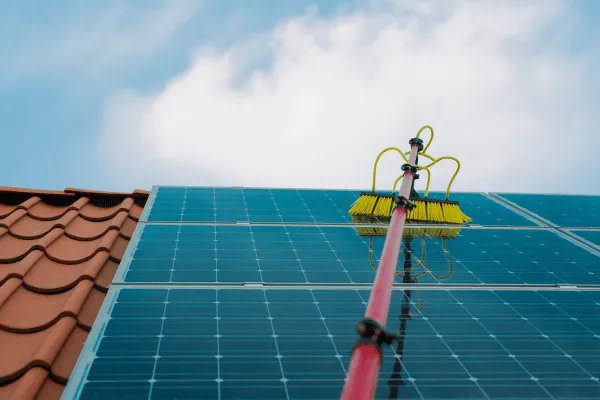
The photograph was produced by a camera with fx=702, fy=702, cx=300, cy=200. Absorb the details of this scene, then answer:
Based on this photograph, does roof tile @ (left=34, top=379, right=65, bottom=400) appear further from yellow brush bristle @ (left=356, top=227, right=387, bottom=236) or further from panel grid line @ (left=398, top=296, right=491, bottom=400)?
yellow brush bristle @ (left=356, top=227, right=387, bottom=236)

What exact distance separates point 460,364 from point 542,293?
2140mm

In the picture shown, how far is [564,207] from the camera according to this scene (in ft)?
38.4

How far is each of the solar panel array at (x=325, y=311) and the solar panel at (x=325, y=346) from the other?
0.05 ft

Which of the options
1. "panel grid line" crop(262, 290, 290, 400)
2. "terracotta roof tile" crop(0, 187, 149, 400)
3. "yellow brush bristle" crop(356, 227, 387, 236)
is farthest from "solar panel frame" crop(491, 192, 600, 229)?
"terracotta roof tile" crop(0, 187, 149, 400)

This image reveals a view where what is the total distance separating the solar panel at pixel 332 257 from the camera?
7.50 meters

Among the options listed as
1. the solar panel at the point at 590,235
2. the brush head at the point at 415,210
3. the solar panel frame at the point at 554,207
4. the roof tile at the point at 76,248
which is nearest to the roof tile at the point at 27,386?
the roof tile at the point at 76,248

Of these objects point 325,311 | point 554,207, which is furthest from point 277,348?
point 554,207

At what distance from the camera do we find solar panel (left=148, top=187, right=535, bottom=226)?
32.2 feet

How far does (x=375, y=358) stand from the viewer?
2.88m

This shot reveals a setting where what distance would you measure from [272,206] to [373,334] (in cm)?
771

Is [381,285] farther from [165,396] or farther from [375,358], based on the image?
[165,396]

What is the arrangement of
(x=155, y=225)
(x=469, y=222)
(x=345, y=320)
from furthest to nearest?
(x=469, y=222) → (x=155, y=225) → (x=345, y=320)

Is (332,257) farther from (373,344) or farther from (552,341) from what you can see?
(373,344)

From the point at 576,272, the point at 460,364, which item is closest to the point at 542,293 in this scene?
the point at 576,272
